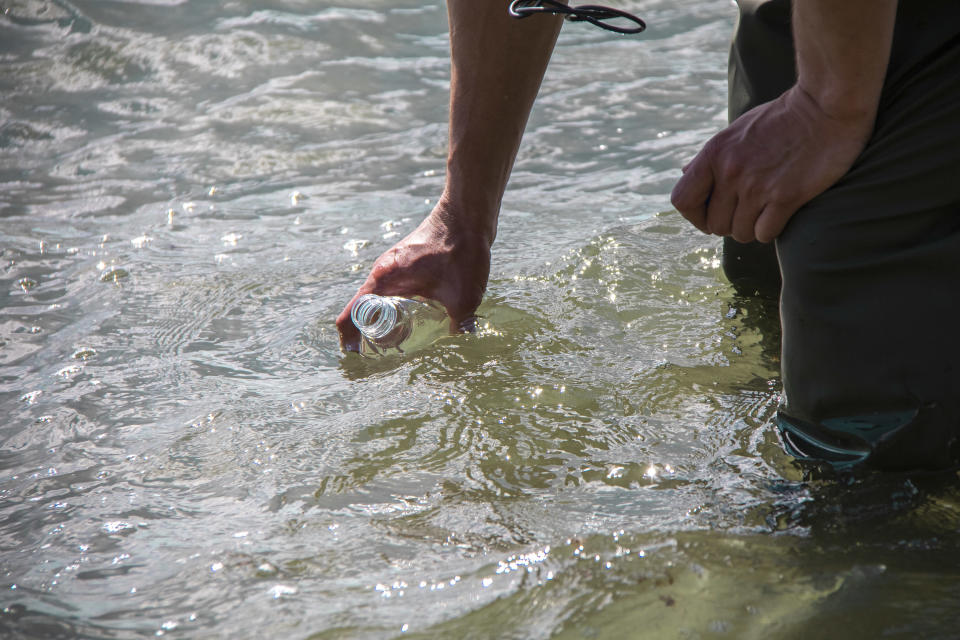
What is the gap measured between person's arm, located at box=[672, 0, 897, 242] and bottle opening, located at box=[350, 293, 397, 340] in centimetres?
81

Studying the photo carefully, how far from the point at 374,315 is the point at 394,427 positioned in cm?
33

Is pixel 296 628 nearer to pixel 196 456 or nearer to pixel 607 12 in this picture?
pixel 196 456

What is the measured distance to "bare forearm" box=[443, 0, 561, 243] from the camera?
244cm

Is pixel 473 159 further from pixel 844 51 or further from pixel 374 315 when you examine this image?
pixel 844 51

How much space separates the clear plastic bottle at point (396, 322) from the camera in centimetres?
235

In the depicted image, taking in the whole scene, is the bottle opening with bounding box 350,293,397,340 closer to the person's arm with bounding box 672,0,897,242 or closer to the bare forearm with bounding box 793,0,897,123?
the person's arm with bounding box 672,0,897,242

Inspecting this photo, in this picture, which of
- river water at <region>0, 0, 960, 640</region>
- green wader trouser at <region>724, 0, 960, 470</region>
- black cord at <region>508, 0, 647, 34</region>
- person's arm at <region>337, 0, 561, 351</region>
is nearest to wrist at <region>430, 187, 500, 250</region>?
person's arm at <region>337, 0, 561, 351</region>

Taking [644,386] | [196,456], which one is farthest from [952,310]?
[196,456]

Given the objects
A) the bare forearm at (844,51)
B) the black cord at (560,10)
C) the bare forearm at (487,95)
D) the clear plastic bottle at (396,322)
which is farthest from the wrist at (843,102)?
the clear plastic bottle at (396,322)

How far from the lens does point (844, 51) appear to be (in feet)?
5.36

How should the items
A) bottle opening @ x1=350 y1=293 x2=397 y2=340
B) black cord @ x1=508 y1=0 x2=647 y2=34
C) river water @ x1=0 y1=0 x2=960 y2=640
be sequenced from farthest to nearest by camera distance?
bottle opening @ x1=350 y1=293 x2=397 y2=340
black cord @ x1=508 y1=0 x2=647 y2=34
river water @ x1=0 y1=0 x2=960 y2=640

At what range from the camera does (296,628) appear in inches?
60.4

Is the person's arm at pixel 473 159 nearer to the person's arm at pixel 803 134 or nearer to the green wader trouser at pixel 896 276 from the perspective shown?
the person's arm at pixel 803 134

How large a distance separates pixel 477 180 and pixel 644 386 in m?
0.70
